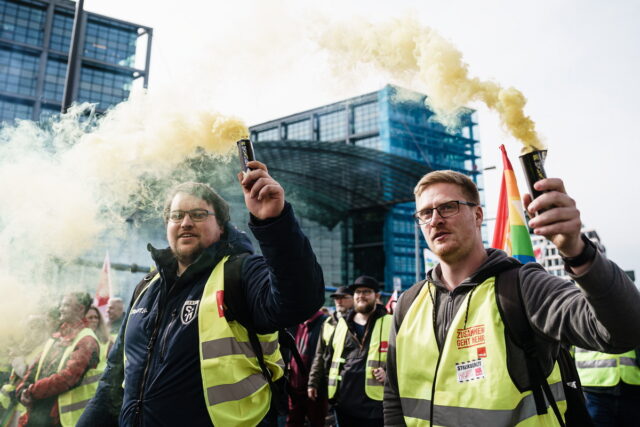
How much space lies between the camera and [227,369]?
2.13 metres

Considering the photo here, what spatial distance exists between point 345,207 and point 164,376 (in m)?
35.2

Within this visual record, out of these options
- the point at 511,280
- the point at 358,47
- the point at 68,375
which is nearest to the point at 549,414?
the point at 511,280

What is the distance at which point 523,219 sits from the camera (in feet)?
15.1

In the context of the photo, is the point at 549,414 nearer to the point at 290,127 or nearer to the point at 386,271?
the point at 386,271

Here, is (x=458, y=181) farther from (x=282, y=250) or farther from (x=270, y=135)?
(x=270, y=135)

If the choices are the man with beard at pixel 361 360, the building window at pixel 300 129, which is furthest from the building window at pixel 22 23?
the man with beard at pixel 361 360

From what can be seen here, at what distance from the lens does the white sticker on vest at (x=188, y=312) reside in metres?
2.25

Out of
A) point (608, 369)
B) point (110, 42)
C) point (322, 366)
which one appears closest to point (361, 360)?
point (322, 366)

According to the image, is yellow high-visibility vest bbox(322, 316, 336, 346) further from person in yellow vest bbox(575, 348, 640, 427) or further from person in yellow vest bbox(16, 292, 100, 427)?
person in yellow vest bbox(575, 348, 640, 427)

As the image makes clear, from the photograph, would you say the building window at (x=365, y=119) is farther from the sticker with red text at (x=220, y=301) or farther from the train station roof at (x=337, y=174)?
the sticker with red text at (x=220, y=301)

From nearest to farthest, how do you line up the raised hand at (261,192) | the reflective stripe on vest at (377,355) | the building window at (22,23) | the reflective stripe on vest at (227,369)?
the raised hand at (261,192) < the reflective stripe on vest at (227,369) < the reflective stripe on vest at (377,355) < the building window at (22,23)

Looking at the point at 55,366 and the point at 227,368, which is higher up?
the point at 227,368

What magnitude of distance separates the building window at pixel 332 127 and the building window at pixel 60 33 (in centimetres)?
2393

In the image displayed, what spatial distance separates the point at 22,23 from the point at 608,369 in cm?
4940
